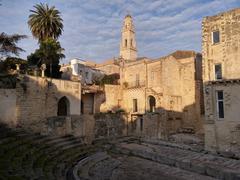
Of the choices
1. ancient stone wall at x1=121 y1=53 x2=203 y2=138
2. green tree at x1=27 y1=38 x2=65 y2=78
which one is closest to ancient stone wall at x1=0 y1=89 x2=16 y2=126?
green tree at x1=27 y1=38 x2=65 y2=78

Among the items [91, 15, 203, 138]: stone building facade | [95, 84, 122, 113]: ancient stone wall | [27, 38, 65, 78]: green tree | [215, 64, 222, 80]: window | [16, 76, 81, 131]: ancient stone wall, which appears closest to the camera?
[16, 76, 81, 131]: ancient stone wall

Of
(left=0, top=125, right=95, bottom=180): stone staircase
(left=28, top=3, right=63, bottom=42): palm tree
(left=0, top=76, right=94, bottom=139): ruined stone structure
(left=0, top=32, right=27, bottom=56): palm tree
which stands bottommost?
(left=0, top=125, right=95, bottom=180): stone staircase

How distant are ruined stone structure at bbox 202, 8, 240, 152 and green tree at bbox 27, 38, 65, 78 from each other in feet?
55.5

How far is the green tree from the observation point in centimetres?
2786

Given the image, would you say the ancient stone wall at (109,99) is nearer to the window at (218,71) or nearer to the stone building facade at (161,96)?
the stone building facade at (161,96)

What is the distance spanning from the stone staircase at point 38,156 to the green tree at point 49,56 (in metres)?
12.2

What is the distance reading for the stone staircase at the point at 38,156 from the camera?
994cm

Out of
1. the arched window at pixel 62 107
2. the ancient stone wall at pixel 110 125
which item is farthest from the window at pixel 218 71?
the arched window at pixel 62 107

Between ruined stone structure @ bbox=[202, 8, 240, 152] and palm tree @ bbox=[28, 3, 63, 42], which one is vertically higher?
palm tree @ bbox=[28, 3, 63, 42]

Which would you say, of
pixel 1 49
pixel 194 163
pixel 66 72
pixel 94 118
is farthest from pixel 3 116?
pixel 66 72

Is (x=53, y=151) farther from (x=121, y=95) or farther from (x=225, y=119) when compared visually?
(x=121, y=95)

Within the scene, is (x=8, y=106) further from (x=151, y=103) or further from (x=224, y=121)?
(x=151, y=103)

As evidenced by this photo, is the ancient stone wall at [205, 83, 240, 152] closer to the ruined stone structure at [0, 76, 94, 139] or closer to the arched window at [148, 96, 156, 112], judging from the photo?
the ruined stone structure at [0, 76, 94, 139]

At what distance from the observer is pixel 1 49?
20.7 meters
